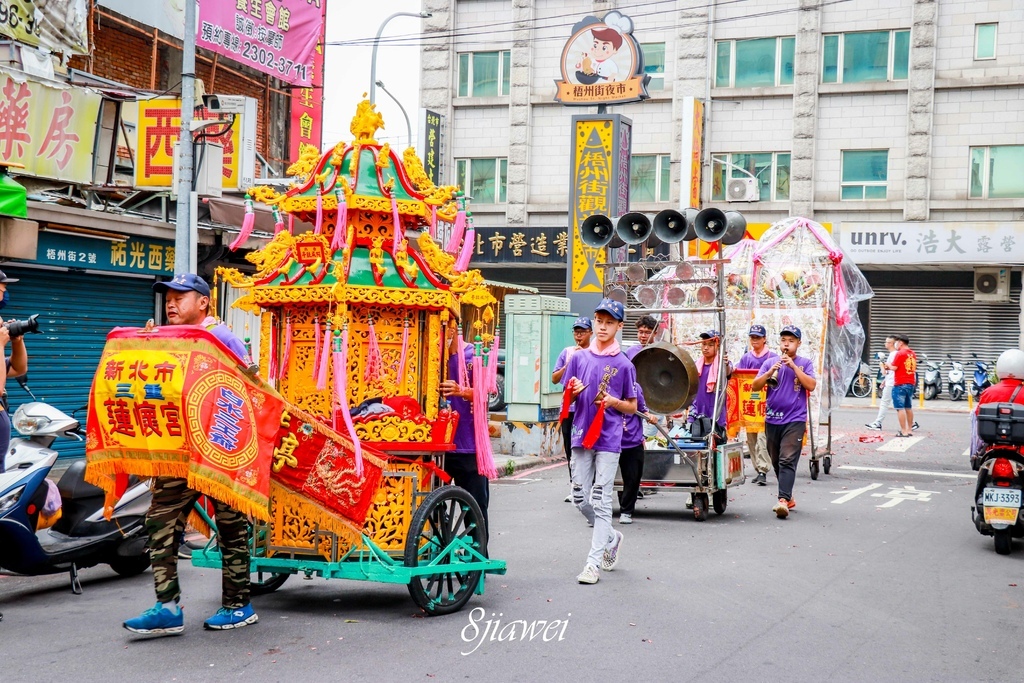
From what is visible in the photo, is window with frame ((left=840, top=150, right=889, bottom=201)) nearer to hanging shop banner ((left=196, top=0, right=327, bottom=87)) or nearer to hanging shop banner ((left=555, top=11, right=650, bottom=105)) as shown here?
hanging shop banner ((left=555, top=11, right=650, bottom=105))

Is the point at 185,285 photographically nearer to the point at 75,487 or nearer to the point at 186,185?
the point at 75,487

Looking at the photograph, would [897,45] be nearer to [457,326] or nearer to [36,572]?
[457,326]

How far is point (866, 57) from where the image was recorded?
102 ft

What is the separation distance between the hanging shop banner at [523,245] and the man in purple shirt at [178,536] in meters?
26.8

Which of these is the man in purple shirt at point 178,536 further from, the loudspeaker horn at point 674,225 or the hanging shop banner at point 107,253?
the hanging shop banner at point 107,253

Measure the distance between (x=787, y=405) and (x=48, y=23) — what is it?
397 inches

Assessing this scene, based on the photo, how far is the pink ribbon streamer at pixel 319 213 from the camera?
270 inches

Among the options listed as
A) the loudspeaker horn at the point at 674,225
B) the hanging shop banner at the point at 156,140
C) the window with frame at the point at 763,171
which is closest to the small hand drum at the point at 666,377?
the loudspeaker horn at the point at 674,225

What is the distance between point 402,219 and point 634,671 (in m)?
3.18

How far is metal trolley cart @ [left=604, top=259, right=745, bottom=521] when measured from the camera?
1089cm

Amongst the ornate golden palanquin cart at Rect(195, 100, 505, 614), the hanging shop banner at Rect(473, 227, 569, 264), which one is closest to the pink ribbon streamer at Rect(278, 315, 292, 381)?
the ornate golden palanquin cart at Rect(195, 100, 505, 614)

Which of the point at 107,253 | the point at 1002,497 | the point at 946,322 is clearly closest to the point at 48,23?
the point at 107,253

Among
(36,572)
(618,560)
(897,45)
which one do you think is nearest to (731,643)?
(618,560)

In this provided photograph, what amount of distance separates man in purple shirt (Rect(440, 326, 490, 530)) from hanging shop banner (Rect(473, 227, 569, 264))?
25107mm
